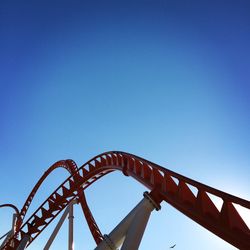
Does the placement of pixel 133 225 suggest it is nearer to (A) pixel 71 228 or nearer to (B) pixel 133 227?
(B) pixel 133 227

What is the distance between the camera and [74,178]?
12.6 metres

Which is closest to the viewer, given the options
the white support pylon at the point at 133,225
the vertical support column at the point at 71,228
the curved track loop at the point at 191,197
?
the curved track loop at the point at 191,197

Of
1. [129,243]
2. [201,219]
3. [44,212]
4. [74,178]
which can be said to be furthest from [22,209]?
[201,219]

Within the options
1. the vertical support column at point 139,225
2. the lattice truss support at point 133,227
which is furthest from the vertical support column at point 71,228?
the vertical support column at point 139,225

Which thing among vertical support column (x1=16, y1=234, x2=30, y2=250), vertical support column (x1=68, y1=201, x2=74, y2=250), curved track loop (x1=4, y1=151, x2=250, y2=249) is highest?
vertical support column (x1=16, y1=234, x2=30, y2=250)

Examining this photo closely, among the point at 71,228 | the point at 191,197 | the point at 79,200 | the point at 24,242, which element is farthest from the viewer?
the point at 79,200

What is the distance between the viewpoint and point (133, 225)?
5.18 meters

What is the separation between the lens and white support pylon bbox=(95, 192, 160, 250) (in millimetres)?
5078

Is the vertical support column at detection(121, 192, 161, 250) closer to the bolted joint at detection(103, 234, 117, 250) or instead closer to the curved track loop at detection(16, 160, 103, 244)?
the bolted joint at detection(103, 234, 117, 250)

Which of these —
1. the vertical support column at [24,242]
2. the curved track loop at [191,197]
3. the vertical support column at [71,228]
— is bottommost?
the curved track loop at [191,197]

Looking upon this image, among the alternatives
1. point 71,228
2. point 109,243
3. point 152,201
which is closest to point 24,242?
point 71,228

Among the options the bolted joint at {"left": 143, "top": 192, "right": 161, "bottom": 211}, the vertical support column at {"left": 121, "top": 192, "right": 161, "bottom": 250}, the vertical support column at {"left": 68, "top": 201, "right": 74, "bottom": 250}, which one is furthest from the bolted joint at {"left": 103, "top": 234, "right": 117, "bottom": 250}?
the vertical support column at {"left": 68, "top": 201, "right": 74, "bottom": 250}

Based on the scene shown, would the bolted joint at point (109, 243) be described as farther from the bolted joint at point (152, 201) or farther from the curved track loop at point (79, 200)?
the curved track loop at point (79, 200)

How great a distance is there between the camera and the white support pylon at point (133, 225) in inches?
200
